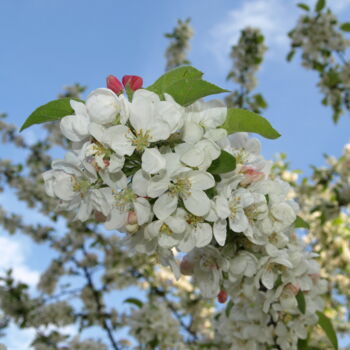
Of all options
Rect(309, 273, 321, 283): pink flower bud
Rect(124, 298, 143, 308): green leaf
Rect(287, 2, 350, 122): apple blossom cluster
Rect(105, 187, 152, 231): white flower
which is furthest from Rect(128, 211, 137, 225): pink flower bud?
Rect(287, 2, 350, 122): apple blossom cluster

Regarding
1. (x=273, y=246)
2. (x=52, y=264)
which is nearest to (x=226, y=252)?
(x=273, y=246)

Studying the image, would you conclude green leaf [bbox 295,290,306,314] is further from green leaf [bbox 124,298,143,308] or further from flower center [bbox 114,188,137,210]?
green leaf [bbox 124,298,143,308]

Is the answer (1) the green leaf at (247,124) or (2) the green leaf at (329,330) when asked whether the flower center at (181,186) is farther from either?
(2) the green leaf at (329,330)

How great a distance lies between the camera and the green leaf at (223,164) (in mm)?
1266

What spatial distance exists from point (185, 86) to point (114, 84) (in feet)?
0.80

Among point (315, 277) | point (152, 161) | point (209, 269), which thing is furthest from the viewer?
point (315, 277)

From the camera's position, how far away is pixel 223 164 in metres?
1.28

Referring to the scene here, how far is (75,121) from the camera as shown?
1.24 metres

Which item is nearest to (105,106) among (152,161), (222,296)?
(152,161)

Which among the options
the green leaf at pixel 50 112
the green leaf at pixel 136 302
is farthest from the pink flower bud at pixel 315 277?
the green leaf at pixel 136 302

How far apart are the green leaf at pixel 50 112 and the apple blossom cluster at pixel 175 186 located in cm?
8

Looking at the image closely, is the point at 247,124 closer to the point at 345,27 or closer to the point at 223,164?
the point at 223,164

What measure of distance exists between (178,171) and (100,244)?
5.13 m

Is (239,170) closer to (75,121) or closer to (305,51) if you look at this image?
(75,121)
